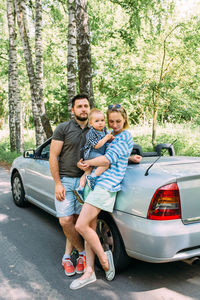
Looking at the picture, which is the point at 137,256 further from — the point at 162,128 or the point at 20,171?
the point at 162,128

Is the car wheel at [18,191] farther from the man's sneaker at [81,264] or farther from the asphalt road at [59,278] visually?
the man's sneaker at [81,264]

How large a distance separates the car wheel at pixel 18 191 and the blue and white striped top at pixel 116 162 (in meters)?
3.51

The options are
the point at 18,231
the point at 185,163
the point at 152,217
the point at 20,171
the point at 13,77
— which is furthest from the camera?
the point at 13,77

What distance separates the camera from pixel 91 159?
342 centimetres

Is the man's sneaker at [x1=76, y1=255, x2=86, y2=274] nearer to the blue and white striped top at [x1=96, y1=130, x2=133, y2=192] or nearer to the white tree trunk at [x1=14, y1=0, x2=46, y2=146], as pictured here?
the blue and white striped top at [x1=96, y1=130, x2=133, y2=192]

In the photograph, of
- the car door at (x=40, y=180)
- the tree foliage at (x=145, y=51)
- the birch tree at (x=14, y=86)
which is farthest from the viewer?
the birch tree at (x=14, y=86)

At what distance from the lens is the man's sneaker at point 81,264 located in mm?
3703

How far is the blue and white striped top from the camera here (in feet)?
10.8

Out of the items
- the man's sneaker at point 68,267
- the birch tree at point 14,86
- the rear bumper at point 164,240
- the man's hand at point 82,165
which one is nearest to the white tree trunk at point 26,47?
the birch tree at point 14,86

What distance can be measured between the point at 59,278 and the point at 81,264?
0.33 meters

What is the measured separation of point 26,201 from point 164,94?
7.23 m

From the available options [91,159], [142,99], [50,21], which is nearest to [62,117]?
[50,21]

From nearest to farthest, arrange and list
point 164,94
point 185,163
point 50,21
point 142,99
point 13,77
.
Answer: point 185,163
point 164,94
point 142,99
point 13,77
point 50,21

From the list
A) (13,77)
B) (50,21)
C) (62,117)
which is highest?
(50,21)
